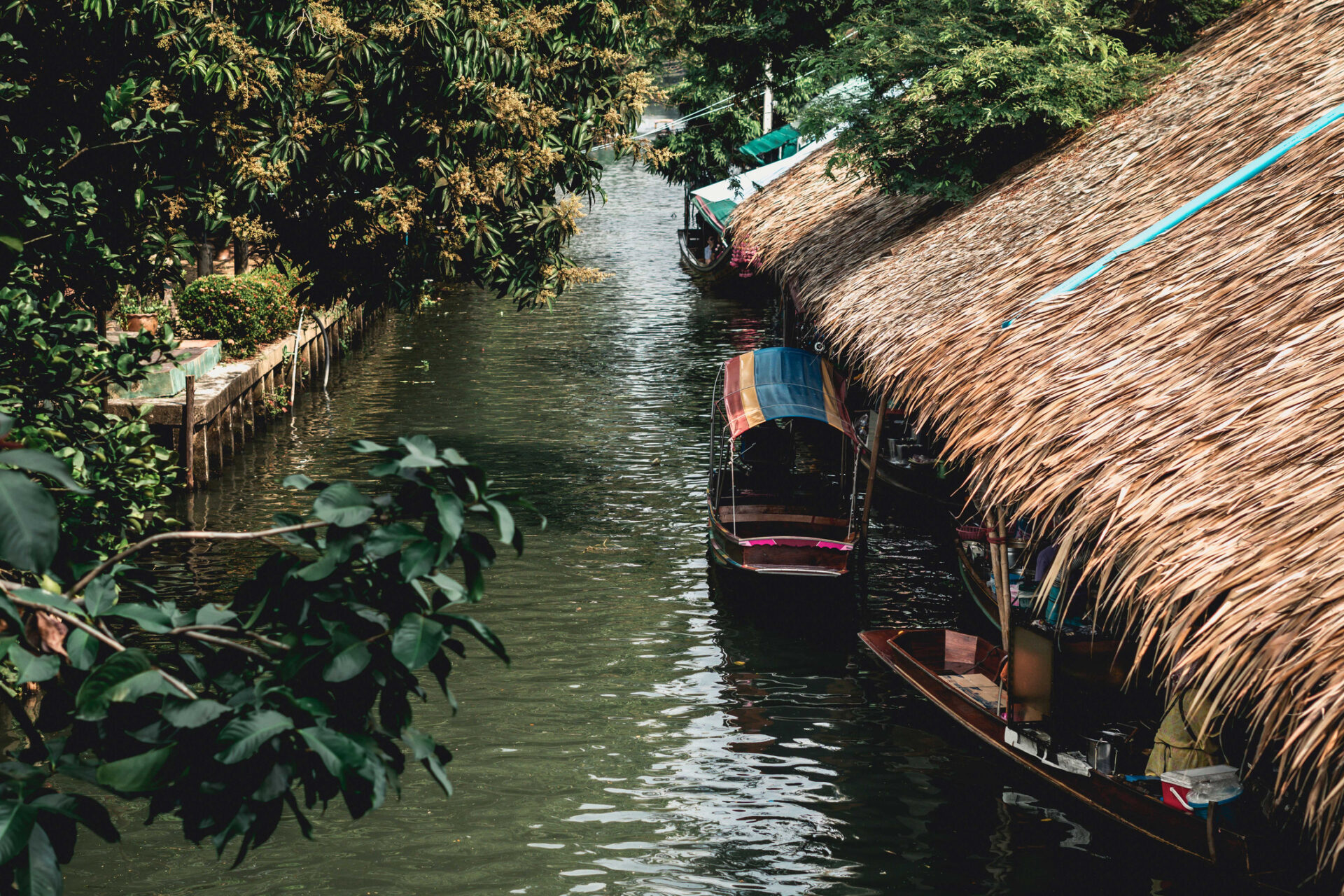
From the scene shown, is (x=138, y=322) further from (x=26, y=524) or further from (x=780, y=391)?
(x=26, y=524)

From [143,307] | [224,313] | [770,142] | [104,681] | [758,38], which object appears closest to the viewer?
[104,681]

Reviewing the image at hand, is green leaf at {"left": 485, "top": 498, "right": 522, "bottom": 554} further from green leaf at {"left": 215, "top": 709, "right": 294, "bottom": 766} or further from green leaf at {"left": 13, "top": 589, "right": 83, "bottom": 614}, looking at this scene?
green leaf at {"left": 13, "top": 589, "right": 83, "bottom": 614}

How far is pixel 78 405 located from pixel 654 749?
18.8ft

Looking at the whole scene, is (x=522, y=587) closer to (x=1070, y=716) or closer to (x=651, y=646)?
(x=651, y=646)

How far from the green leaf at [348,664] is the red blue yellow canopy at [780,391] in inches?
496

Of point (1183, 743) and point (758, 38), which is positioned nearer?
point (1183, 743)

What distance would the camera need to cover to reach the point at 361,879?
9453 millimetres

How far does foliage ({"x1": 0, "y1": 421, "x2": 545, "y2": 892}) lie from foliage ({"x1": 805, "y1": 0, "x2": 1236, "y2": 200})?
490 inches

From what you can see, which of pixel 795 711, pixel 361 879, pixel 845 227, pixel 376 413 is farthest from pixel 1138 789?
pixel 376 413

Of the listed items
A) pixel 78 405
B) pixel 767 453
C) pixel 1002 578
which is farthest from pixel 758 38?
pixel 78 405

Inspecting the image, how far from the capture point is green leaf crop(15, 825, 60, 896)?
3045 mm

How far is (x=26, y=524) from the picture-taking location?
116 inches

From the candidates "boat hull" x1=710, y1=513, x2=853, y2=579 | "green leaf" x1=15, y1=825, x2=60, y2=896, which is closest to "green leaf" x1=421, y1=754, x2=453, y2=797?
"green leaf" x1=15, y1=825, x2=60, y2=896

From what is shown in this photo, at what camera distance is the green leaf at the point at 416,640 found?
10.9 feet
